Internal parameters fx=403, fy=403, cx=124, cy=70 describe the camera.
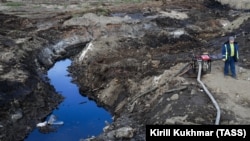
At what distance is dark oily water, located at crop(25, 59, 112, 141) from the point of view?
1644cm

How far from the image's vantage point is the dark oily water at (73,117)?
53.9 feet

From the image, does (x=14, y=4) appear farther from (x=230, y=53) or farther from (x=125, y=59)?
(x=230, y=53)

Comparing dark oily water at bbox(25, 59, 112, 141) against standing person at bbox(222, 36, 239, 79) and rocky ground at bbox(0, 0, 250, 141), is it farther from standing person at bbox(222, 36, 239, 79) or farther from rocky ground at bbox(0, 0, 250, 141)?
standing person at bbox(222, 36, 239, 79)

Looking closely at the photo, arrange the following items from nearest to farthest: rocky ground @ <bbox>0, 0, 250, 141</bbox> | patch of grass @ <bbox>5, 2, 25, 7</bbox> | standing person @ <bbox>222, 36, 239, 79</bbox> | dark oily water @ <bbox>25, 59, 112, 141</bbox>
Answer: rocky ground @ <bbox>0, 0, 250, 141</bbox> < standing person @ <bbox>222, 36, 239, 79</bbox> < dark oily water @ <bbox>25, 59, 112, 141</bbox> < patch of grass @ <bbox>5, 2, 25, 7</bbox>

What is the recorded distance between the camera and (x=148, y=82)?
18438 mm

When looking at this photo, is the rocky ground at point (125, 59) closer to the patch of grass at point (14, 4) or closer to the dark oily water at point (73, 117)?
the patch of grass at point (14, 4)

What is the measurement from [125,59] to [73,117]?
5334mm

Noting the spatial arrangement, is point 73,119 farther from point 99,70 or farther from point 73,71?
point 73,71

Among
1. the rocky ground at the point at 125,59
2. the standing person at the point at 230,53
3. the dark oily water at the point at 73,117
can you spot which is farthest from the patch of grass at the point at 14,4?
the standing person at the point at 230,53

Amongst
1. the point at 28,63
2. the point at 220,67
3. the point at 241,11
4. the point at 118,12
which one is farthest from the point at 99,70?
the point at 241,11

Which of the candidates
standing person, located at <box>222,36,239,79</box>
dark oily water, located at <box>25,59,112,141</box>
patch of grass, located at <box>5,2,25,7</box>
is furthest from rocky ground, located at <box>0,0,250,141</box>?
standing person, located at <box>222,36,239,79</box>

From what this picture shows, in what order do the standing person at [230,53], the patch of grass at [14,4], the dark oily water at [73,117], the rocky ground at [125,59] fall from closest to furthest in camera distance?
the rocky ground at [125,59]
the standing person at [230,53]
the dark oily water at [73,117]
the patch of grass at [14,4]

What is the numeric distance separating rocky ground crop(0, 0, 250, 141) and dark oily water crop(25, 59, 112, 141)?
1.41 ft

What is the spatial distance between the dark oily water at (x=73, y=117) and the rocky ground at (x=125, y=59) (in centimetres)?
43
